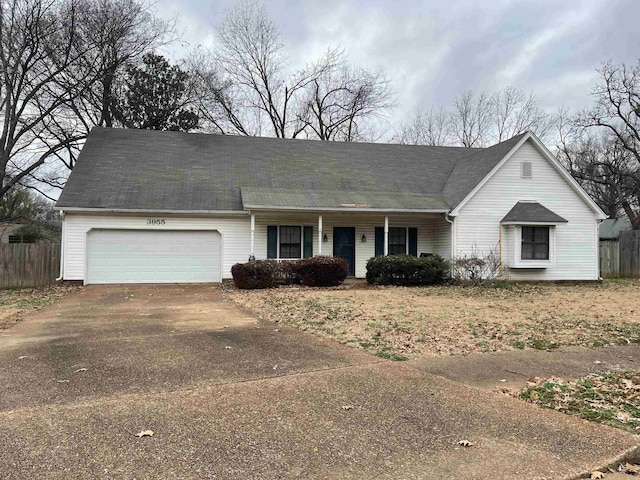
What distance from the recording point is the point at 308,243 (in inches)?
681

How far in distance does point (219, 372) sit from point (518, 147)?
595 inches

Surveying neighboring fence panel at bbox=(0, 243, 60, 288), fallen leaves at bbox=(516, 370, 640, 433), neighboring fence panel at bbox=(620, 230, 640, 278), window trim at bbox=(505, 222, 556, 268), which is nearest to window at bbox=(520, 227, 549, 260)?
window trim at bbox=(505, 222, 556, 268)

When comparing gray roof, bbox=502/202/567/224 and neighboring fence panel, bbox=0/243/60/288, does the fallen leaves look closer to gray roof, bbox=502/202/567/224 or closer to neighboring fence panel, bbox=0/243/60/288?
gray roof, bbox=502/202/567/224

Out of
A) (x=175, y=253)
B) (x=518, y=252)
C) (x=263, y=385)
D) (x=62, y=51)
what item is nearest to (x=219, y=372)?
(x=263, y=385)

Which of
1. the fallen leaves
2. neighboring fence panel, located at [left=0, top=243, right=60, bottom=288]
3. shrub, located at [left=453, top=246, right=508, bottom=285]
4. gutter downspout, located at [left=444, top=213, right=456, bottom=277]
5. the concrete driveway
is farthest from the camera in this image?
gutter downspout, located at [left=444, top=213, right=456, bottom=277]

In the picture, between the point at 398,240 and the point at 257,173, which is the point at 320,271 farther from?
the point at 257,173

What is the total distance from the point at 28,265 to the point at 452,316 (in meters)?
13.5

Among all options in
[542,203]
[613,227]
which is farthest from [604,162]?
[542,203]

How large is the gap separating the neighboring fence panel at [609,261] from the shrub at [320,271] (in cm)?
1196

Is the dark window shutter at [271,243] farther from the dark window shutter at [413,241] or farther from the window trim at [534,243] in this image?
the window trim at [534,243]

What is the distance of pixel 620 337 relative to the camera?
757cm

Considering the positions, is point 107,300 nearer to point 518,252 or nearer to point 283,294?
point 283,294

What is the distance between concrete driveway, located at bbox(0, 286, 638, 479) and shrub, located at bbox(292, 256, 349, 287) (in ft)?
28.1

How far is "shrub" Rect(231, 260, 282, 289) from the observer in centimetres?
1459
